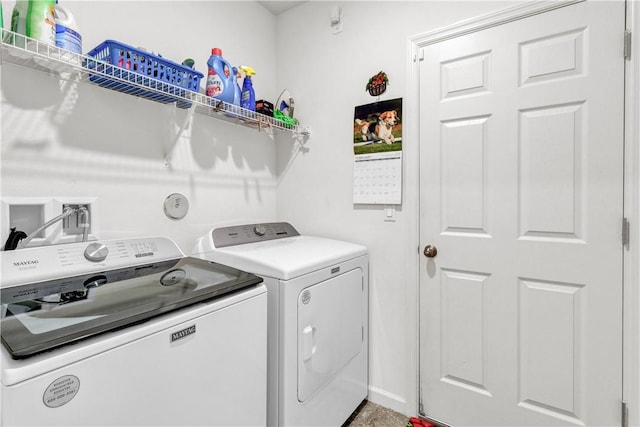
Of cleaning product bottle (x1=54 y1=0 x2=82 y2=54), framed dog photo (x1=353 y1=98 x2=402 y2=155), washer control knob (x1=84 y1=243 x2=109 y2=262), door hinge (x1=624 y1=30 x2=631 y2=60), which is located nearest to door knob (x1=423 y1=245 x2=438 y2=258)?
framed dog photo (x1=353 y1=98 x2=402 y2=155)

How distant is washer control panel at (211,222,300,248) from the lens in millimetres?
1746

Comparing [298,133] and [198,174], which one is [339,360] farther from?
[298,133]

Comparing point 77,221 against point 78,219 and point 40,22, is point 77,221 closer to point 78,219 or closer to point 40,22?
point 78,219

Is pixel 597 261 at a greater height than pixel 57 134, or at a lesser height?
lesser

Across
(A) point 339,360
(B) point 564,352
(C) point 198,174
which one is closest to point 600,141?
(B) point 564,352

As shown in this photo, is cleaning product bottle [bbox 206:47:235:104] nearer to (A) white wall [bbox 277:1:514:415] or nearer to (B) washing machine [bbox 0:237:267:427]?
(A) white wall [bbox 277:1:514:415]

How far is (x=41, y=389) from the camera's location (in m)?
0.70

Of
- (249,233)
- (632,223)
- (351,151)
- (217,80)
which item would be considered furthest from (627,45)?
(249,233)

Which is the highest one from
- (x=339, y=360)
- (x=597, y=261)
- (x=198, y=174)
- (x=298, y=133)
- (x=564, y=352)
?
(x=298, y=133)

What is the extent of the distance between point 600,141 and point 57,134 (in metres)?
2.33

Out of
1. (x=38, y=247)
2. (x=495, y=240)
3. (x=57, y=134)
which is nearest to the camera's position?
(x=38, y=247)

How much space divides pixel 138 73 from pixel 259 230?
1.05 meters

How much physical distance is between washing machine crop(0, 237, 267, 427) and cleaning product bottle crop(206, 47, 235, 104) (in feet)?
2.84

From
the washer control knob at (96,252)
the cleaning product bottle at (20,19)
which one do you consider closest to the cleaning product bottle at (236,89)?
the cleaning product bottle at (20,19)
